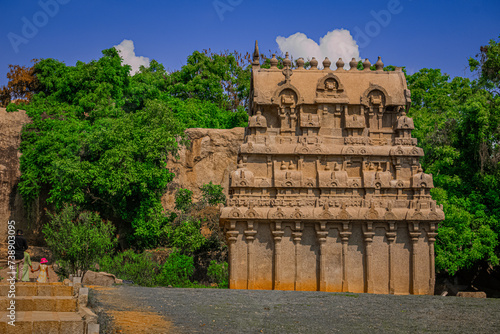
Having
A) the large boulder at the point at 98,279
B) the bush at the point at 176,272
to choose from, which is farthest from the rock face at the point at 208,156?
the large boulder at the point at 98,279

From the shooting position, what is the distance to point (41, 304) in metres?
11.9

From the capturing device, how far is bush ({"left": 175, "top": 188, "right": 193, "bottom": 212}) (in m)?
30.6

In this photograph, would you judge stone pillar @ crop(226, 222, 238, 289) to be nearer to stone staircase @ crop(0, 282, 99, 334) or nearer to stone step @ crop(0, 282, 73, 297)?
stone staircase @ crop(0, 282, 99, 334)

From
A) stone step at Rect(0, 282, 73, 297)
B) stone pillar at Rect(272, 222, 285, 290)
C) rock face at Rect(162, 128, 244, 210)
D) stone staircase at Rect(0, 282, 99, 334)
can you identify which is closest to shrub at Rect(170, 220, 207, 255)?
rock face at Rect(162, 128, 244, 210)

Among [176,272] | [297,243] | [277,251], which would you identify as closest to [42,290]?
[277,251]

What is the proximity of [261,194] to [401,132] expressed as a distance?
578 centimetres

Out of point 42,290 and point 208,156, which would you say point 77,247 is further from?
point 208,156

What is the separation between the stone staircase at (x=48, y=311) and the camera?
9.91 m

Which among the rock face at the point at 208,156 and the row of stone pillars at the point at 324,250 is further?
the rock face at the point at 208,156

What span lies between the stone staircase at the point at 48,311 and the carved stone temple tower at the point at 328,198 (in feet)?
22.4

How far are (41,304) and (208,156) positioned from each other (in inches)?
908

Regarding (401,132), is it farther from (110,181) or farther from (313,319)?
(110,181)

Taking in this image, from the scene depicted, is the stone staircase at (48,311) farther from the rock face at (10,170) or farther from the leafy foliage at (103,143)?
the rock face at (10,170)

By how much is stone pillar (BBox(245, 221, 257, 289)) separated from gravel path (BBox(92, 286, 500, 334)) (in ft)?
9.56
